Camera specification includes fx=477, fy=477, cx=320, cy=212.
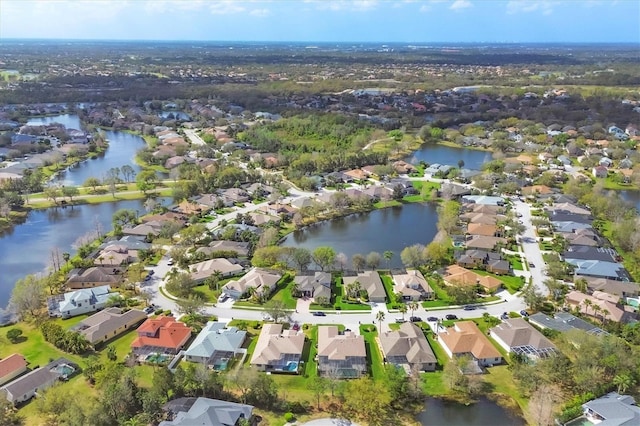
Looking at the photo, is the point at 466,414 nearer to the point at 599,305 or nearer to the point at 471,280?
the point at 471,280

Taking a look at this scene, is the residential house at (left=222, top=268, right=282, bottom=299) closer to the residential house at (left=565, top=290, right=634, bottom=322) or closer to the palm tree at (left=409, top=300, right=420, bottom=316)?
the palm tree at (left=409, top=300, right=420, bottom=316)

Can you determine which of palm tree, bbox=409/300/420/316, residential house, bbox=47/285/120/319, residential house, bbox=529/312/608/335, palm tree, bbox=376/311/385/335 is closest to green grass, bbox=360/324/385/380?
palm tree, bbox=376/311/385/335

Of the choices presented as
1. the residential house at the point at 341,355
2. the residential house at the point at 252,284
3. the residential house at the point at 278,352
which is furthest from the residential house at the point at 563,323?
the residential house at the point at 252,284

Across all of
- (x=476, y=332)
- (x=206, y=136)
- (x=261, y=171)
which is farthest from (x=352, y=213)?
(x=206, y=136)

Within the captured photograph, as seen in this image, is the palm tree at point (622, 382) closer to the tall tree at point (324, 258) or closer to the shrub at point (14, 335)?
the tall tree at point (324, 258)

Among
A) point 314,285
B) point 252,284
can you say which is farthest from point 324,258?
point 252,284

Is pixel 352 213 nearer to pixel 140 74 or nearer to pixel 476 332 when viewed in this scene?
pixel 476 332
